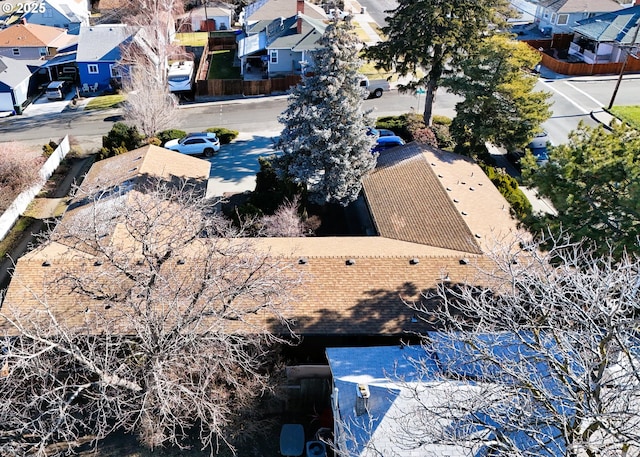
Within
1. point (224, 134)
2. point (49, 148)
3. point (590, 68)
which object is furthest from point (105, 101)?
point (590, 68)

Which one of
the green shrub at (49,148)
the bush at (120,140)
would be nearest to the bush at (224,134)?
the bush at (120,140)

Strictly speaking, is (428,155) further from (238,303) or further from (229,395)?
(229,395)

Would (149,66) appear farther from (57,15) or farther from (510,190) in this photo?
(510,190)

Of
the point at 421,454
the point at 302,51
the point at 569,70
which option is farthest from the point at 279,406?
the point at 569,70

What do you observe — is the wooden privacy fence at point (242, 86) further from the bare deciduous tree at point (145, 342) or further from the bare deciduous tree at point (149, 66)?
the bare deciduous tree at point (145, 342)

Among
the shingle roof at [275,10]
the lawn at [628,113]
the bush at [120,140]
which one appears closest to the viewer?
the bush at [120,140]

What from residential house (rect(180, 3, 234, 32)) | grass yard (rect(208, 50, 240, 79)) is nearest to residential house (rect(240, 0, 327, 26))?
grass yard (rect(208, 50, 240, 79))
